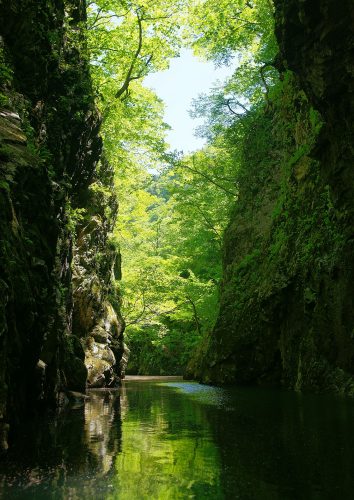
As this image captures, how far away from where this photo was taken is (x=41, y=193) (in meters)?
8.73

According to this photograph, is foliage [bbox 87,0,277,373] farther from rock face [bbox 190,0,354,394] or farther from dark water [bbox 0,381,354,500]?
dark water [bbox 0,381,354,500]

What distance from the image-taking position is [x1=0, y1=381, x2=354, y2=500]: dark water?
369 cm

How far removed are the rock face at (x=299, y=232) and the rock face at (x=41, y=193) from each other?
602cm

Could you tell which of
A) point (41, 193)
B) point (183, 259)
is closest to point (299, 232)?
point (41, 193)

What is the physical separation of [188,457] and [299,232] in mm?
11293

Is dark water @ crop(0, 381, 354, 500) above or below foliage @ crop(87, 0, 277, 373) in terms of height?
below

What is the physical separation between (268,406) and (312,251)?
5.59 m

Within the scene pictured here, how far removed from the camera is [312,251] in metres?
13.6

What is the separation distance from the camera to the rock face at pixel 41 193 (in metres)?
6.46

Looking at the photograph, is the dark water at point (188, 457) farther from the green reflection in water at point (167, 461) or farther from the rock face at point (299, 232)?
the rock face at point (299, 232)

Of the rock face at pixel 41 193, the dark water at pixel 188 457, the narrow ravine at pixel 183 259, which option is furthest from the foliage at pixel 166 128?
the dark water at pixel 188 457

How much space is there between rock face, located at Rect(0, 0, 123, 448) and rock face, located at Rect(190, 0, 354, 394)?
6.02 meters

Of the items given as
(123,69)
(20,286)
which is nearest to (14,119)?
(20,286)

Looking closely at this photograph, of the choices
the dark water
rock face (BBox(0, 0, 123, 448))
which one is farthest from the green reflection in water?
rock face (BBox(0, 0, 123, 448))
